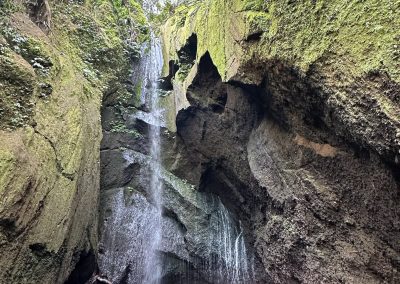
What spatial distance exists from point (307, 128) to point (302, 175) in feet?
2.68

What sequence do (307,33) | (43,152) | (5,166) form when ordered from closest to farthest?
1. (5,166)
2. (307,33)
3. (43,152)

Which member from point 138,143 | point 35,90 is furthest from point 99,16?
point 35,90

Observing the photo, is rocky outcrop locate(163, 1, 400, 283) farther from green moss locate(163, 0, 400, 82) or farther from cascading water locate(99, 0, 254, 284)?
cascading water locate(99, 0, 254, 284)

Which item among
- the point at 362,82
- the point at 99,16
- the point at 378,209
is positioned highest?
the point at 99,16

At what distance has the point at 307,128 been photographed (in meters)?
5.75

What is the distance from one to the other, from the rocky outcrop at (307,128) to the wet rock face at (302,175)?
2 cm

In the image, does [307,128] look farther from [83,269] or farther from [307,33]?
[83,269]

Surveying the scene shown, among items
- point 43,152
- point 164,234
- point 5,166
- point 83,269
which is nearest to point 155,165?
point 164,234

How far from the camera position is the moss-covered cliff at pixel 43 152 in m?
4.38

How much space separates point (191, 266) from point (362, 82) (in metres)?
6.01

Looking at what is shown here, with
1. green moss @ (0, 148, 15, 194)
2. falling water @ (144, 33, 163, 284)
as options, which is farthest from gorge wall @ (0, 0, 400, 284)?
falling water @ (144, 33, 163, 284)

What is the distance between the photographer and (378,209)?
450 centimetres

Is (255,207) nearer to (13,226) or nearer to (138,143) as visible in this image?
(138,143)

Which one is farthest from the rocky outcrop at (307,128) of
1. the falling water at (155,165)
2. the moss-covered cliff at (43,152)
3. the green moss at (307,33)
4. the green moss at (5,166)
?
the green moss at (5,166)
